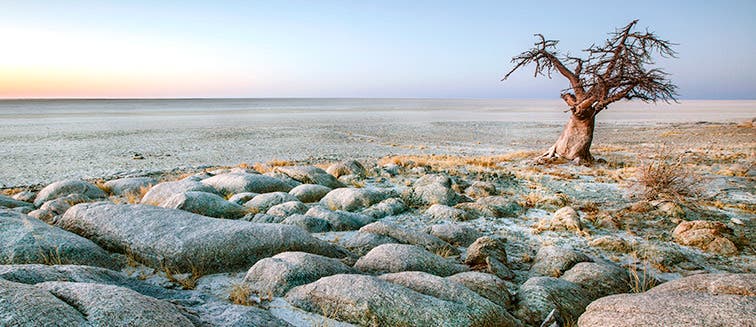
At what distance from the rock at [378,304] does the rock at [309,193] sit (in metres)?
6.35

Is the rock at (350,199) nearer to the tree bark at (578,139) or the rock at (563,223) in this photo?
the rock at (563,223)

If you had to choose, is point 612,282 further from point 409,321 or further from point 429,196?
point 429,196

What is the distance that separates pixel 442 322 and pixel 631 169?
13644 mm

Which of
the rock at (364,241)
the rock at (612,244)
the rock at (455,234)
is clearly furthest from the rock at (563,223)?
the rock at (364,241)

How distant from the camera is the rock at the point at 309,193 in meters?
11.1

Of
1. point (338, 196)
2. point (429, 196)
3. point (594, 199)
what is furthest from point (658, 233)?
point (338, 196)

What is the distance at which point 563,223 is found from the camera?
28.8 feet

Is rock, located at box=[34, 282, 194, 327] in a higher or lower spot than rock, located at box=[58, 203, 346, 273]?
higher

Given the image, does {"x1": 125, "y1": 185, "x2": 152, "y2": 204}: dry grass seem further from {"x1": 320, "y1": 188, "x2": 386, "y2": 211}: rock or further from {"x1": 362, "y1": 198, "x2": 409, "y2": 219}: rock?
{"x1": 362, "y1": 198, "x2": 409, "y2": 219}: rock

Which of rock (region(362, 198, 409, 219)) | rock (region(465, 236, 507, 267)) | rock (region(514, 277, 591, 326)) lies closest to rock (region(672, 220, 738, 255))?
rock (region(465, 236, 507, 267))

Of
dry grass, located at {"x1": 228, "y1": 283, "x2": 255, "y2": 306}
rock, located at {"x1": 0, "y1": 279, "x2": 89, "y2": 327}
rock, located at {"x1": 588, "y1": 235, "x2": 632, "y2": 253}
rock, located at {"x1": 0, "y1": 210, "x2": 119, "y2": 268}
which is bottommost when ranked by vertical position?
rock, located at {"x1": 588, "y1": 235, "x2": 632, "y2": 253}

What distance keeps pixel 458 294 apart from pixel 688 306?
2011 millimetres

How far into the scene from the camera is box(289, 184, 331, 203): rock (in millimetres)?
11055

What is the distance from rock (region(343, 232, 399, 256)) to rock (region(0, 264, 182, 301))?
270cm
